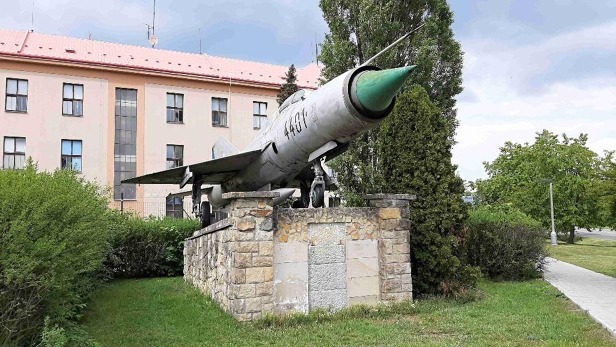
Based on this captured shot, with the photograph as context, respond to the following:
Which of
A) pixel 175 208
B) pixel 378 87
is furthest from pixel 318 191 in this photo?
pixel 175 208

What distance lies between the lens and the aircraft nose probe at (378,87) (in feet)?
22.0

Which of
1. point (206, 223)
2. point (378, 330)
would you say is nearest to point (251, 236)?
point (378, 330)

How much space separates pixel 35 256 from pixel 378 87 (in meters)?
4.46

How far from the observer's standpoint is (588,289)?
11516 mm

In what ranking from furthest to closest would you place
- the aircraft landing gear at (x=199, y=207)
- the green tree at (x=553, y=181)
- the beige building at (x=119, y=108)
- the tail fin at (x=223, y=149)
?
the green tree at (x=553, y=181) < the beige building at (x=119, y=108) < the tail fin at (x=223, y=149) < the aircraft landing gear at (x=199, y=207)

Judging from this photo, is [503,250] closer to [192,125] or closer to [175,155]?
[175,155]

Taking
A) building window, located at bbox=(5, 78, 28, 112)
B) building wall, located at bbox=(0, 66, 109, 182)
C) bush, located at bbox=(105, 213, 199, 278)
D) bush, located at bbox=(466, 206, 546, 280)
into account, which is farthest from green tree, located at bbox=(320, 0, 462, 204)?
building window, located at bbox=(5, 78, 28, 112)

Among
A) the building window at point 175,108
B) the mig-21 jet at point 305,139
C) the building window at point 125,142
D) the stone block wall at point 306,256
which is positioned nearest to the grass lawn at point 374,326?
the stone block wall at point 306,256

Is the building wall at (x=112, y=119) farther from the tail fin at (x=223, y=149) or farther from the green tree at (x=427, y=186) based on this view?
the green tree at (x=427, y=186)

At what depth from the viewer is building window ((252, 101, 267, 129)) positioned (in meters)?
28.3

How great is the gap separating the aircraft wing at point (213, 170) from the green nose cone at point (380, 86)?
318 centimetres

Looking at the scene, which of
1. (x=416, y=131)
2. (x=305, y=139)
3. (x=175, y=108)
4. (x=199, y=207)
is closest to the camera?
(x=305, y=139)

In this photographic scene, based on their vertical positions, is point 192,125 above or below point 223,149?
above

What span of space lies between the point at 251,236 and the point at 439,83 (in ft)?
31.1
